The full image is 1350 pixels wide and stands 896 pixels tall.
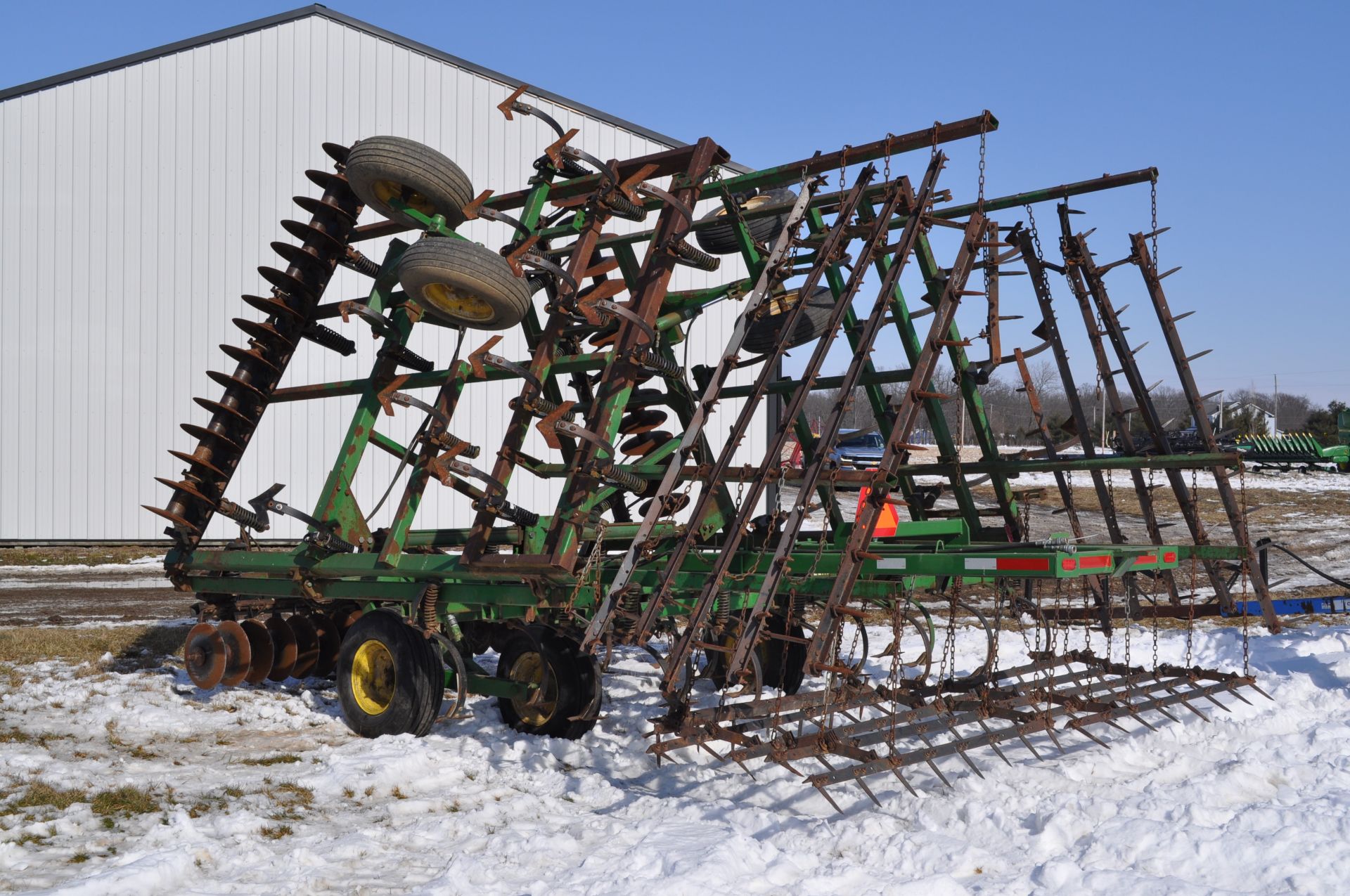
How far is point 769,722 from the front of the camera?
5582 mm

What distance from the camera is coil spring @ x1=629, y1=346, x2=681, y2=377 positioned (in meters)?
6.54

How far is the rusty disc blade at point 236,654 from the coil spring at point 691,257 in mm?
3980

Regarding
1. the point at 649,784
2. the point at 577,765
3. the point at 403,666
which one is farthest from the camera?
the point at 403,666

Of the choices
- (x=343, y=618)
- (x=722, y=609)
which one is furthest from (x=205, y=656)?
(x=722, y=609)

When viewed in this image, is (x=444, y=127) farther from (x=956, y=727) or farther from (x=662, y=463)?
(x=956, y=727)

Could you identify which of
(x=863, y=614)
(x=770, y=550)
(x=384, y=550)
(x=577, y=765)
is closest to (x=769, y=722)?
(x=863, y=614)

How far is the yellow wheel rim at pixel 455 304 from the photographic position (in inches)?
265

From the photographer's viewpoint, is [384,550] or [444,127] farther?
[444,127]

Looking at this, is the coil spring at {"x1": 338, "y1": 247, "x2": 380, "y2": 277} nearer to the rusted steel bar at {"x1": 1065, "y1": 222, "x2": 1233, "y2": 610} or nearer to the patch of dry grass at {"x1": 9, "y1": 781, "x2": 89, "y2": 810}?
the patch of dry grass at {"x1": 9, "y1": 781, "x2": 89, "y2": 810}

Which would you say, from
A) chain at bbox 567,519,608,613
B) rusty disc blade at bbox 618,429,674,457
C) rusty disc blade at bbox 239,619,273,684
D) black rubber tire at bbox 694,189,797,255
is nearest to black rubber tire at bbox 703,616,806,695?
rusty disc blade at bbox 618,429,674,457

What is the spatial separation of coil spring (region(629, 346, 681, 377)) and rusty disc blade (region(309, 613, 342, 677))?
3.29m

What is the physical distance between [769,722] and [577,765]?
1.32 meters

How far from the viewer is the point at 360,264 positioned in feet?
27.8

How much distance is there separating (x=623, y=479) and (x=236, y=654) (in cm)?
324
